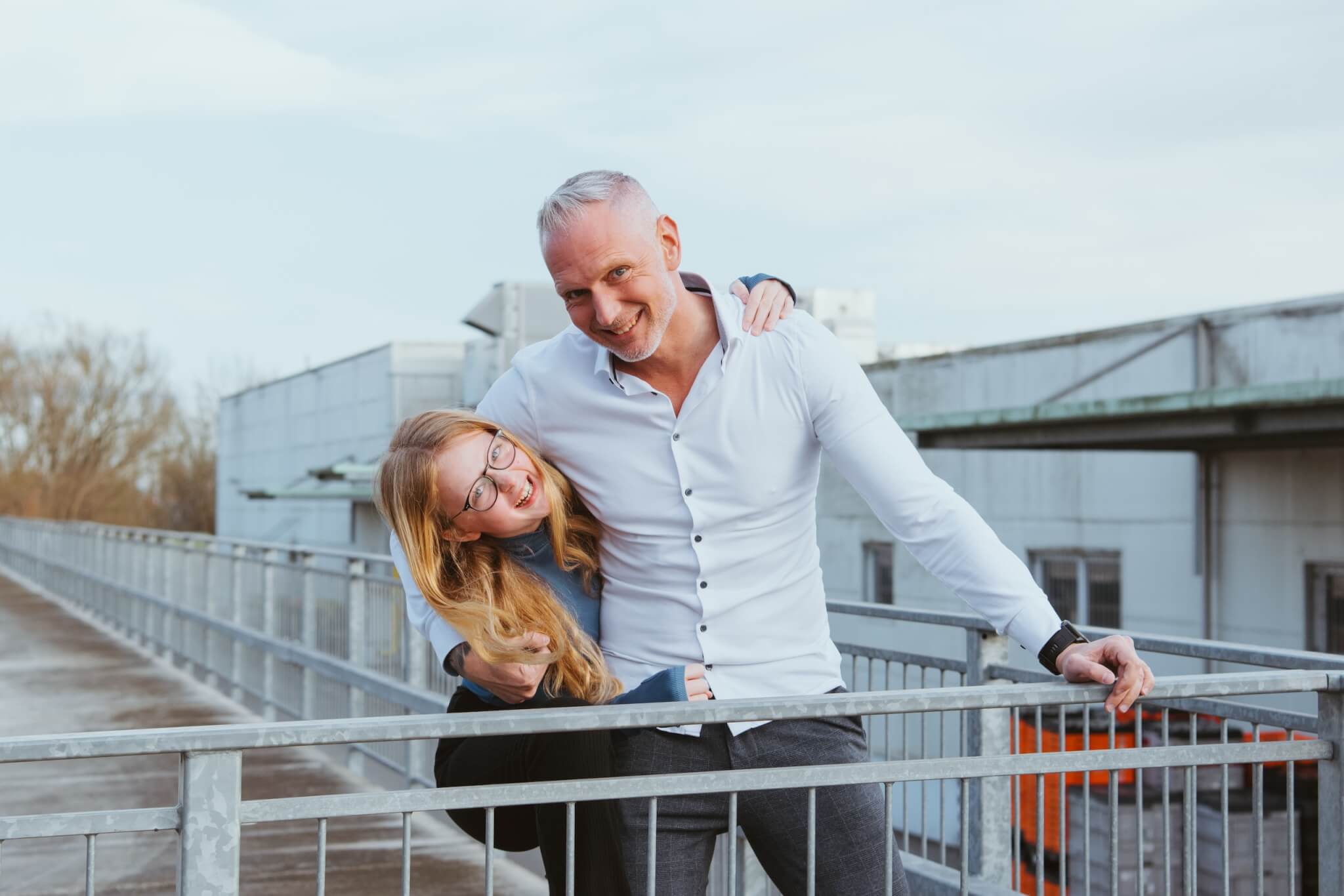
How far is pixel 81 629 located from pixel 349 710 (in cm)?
1353

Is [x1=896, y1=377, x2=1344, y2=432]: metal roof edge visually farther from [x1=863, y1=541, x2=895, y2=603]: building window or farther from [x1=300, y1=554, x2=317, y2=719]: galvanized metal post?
[x1=863, y1=541, x2=895, y2=603]: building window

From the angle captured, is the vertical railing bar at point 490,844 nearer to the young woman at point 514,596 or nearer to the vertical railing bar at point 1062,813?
the young woman at point 514,596

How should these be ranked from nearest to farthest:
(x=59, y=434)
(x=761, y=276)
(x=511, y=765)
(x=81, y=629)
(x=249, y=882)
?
(x=511, y=765), (x=761, y=276), (x=249, y=882), (x=81, y=629), (x=59, y=434)

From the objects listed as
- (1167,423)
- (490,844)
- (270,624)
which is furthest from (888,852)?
(270,624)

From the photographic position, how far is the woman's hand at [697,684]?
278 cm

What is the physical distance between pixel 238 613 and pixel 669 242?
37.5 feet

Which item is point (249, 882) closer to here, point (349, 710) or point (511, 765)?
point (349, 710)

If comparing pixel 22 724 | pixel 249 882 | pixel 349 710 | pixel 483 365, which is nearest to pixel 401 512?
pixel 249 882

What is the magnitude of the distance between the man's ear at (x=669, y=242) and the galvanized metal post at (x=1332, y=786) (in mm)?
1513

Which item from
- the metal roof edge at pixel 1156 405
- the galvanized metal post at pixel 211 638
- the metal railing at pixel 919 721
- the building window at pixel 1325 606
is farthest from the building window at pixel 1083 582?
the galvanized metal post at pixel 211 638

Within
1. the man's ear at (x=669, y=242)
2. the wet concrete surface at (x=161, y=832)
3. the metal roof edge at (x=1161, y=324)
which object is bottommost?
the wet concrete surface at (x=161, y=832)

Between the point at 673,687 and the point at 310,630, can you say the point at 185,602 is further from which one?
the point at 673,687

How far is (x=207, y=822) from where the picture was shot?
7.95 feet

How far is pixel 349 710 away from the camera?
394 inches
